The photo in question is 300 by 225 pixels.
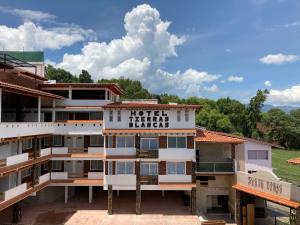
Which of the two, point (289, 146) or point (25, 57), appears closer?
point (25, 57)

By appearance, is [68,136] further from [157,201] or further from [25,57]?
[25,57]

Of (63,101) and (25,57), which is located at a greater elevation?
(25,57)

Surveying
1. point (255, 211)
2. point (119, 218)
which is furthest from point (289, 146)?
point (119, 218)

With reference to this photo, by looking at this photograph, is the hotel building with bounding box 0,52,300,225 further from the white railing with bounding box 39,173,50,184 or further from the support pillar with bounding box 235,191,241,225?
the white railing with bounding box 39,173,50,184

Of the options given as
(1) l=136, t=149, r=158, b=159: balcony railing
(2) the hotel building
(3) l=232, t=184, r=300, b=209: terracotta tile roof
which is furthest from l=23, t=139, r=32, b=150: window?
(3) l=232, t=184, r=300, b=209: terracotta tile roof

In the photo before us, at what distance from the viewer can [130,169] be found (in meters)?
34.3

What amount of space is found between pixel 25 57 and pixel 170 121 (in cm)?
3638

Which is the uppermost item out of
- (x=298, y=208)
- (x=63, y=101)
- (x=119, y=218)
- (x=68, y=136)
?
(x=63, y=101)

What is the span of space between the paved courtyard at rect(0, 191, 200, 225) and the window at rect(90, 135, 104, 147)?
7.06 m

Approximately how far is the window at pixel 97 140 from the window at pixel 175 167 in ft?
29.6

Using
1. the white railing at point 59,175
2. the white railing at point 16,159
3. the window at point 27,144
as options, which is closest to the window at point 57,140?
the window at point 27,144

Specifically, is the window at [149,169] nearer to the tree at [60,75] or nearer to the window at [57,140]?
the window at [57,140]

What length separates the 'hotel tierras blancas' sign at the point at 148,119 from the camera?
34.6 meters

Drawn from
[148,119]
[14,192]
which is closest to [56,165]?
[14,192]
